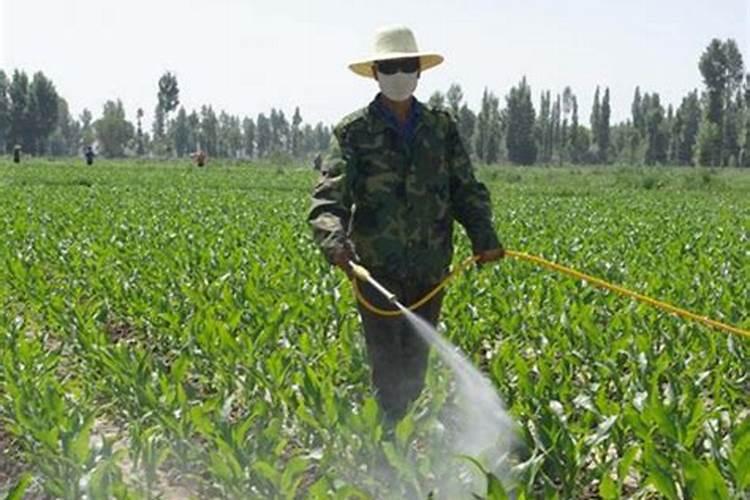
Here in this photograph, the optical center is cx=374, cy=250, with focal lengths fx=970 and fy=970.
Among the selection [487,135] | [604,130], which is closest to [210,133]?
[487,135]

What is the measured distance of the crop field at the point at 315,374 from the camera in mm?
3727

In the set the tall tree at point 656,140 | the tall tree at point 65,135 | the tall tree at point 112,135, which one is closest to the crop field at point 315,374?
the tall tree at point 656,140

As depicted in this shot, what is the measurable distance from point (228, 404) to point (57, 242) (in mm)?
7900

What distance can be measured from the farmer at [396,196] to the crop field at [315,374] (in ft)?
1.73

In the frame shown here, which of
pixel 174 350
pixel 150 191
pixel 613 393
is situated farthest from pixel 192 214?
pixel 613 393

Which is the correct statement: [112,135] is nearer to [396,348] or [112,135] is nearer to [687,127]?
[687,127]

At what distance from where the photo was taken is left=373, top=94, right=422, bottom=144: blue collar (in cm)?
417

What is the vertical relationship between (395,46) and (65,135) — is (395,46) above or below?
below

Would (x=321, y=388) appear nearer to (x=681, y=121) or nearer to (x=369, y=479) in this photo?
(x=369, y=479)

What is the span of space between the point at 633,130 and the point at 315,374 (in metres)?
93.2

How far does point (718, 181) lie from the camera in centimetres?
3616

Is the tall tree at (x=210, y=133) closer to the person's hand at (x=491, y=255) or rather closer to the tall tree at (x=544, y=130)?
the tall tree at (x=544, y=130)

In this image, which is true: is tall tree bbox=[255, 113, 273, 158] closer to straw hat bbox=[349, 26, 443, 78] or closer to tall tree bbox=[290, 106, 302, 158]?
tall tree bbox=[290, 106, 302, 158]

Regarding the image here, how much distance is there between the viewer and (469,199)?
4.39 m
